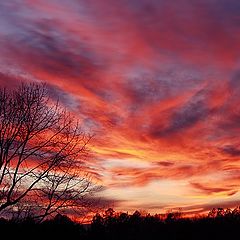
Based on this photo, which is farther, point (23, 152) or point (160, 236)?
point (160, 236)

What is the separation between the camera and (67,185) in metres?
23.9

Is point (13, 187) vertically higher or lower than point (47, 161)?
lower

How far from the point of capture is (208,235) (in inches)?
1296

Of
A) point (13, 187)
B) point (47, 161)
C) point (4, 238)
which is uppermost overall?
point (47, 161)

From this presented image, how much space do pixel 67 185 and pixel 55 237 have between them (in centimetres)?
744

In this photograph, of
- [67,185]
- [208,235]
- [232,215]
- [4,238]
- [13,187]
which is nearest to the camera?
[13,187]

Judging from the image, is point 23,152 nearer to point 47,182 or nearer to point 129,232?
point 47,182

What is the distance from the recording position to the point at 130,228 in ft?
129

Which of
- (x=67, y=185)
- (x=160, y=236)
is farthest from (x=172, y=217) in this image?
(x=67, y=185)

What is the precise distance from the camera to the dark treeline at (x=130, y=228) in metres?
27.1

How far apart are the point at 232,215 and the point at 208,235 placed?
327 centimetres

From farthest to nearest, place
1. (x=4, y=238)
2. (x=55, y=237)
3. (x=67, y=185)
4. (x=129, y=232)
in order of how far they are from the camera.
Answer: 1. (x=129, y=232)
2. (x=55, y=237)
3. (x=4, y=238)
4. (x=67, y=185)

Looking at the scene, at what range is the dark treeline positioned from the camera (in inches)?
1067

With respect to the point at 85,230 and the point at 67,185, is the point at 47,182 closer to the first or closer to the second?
the point at 67,185
